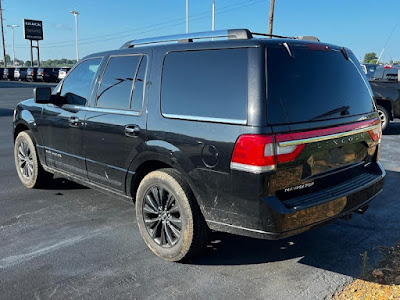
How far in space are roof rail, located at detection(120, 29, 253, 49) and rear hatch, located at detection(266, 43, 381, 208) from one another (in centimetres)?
34

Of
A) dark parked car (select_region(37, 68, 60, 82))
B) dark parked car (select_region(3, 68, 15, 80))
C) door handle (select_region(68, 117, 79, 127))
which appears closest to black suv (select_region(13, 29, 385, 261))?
door handle (select_region(68, 117, 79, 127))

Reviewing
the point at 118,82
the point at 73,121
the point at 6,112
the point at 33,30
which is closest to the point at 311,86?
the point at 118,82

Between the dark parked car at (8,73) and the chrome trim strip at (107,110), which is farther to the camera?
the dark parked car at (8,73)

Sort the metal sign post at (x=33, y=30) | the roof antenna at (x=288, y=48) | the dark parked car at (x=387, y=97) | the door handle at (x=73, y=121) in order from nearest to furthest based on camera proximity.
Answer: the roof antenna at (x=288, y=48) → the door handle at (x=73, y=121) → the dark parked car at (x=387, y=97) → the metal sign post at (x=33, y=30)

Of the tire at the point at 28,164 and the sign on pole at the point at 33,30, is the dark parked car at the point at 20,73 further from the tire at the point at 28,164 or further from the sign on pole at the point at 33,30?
the tire at the point at 28,164

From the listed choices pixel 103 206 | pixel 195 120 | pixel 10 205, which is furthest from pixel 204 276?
A: pixel 10 205

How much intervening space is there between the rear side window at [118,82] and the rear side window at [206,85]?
51 centimetres

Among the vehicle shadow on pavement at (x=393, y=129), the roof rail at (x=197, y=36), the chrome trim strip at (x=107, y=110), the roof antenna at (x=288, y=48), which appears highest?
the roof rail at (x=197, y=36)

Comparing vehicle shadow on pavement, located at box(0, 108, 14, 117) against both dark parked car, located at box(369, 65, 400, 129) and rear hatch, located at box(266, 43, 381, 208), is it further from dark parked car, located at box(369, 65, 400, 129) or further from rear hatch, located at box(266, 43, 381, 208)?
rear hatch, located at box(266, 43, 381, 208)

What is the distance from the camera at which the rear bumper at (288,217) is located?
107 inches

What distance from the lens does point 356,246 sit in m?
3.73

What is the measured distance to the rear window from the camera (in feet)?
9.11

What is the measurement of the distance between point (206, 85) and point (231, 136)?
518 millimetres

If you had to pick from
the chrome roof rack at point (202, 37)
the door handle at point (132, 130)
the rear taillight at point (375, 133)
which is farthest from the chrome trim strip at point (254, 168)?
the rear taillight at point (375, 133)
